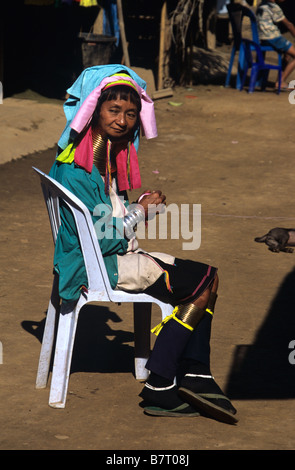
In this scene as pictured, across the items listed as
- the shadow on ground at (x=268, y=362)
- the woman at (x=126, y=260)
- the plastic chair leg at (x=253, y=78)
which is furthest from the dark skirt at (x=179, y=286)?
the plastic chair leg at (x=253, y=78)

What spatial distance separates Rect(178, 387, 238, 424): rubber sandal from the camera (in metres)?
3.71

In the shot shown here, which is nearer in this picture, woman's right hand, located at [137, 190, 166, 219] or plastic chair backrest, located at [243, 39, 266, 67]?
woman's right hand, located at [137, 190, 166, 219]

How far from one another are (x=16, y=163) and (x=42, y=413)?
543 cm

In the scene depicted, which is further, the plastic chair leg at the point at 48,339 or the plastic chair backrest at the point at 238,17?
the plastic chair backrest at the point at 238,17

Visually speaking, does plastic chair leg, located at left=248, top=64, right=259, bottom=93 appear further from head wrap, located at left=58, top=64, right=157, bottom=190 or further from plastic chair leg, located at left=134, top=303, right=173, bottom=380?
plastic chair leg, located at left=134, top=303, right=173, bottom=380

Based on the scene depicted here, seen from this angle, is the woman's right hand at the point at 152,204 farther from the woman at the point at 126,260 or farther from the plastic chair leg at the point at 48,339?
the plastic chair leg at the point at 48,339

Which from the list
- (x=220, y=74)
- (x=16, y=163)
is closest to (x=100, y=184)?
(x=16, y=163)

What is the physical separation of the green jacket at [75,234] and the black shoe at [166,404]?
57cm

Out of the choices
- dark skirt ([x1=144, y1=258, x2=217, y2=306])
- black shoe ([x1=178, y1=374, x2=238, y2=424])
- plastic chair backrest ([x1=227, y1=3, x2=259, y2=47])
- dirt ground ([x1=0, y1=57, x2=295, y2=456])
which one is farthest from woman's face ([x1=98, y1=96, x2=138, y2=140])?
plastic chair backrest ([x1=227, y1=3, x2=259, y2=47])

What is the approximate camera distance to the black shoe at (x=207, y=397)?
3.72m

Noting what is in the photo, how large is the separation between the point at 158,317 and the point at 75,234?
1529 mm

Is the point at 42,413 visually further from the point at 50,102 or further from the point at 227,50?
the point at 227,50

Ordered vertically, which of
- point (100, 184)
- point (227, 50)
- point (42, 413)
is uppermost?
point (100, 184)

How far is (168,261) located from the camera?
13.3 feet
